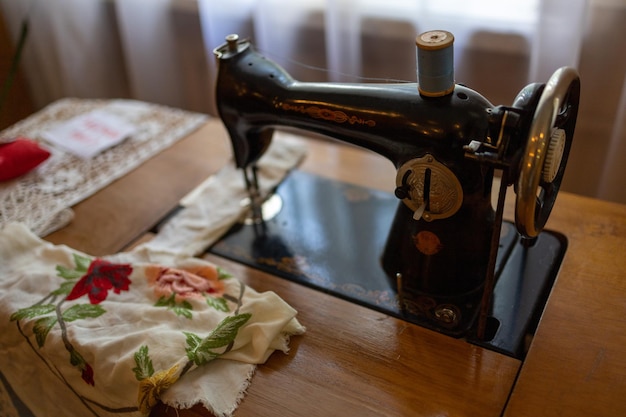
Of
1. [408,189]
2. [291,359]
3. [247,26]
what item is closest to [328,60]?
[247,26]

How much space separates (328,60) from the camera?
1.71m

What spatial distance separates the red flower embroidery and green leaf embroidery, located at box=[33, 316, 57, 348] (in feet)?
0.18

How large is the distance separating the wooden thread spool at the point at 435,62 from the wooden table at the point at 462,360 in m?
0.33

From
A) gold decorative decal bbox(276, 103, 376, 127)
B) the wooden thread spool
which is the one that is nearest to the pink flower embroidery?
gold decorative decal bbox(276, 103, 376, 127)

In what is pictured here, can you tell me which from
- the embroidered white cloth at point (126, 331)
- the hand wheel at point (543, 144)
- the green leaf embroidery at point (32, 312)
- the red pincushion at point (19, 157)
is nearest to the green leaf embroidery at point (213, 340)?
the embroidered white cloth at point (126, 331)

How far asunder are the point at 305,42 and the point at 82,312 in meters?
1.09

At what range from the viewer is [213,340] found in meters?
0.83

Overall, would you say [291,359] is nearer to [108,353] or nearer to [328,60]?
[108,353]

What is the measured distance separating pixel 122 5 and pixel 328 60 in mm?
706

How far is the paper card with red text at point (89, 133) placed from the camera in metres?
1.36

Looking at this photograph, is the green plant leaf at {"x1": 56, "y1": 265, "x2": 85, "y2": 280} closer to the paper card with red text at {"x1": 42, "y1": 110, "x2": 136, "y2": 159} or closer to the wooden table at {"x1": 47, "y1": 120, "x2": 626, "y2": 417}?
the wooden table at {"x1": 47, "y1": 120, "x2": 626, "y2": 417}

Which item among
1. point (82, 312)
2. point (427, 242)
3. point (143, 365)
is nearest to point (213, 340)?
point (143, 365)

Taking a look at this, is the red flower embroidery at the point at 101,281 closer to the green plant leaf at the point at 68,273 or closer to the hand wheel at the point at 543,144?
the green plant leaf at the point at 68,273

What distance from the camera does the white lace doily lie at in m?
1.18
